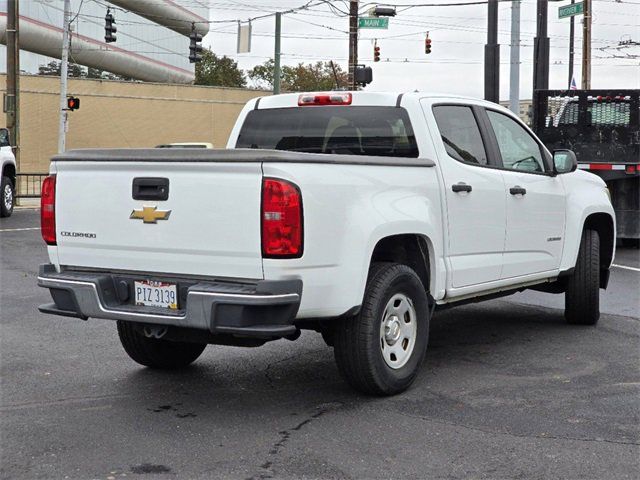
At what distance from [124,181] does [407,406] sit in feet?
6.94

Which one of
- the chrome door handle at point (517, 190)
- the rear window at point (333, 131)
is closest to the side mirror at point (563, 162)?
the chrome door handle at point (517, 190)

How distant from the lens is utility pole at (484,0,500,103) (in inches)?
790

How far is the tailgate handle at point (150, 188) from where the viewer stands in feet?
17.5

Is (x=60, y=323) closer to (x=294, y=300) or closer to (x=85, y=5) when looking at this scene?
(x=294, y=300)

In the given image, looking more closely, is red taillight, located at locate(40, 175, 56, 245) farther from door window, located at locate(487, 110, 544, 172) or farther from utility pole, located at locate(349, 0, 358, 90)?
utility pole, located at locate(349, 0, 358, 90)

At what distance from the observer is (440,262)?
629cm

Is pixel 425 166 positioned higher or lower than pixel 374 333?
higher

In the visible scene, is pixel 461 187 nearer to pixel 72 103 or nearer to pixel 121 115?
pixel 72 103

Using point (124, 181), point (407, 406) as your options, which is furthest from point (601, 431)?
point (124, 181)

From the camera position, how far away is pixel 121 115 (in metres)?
43.8

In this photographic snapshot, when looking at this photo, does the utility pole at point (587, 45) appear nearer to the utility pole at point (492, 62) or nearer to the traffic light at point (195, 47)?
the traffic light at point (195, 47)

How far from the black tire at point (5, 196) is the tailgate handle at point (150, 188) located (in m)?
14.6

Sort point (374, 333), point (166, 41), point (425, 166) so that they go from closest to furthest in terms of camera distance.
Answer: point (374, 333), point (425, 166), point (166, 41)

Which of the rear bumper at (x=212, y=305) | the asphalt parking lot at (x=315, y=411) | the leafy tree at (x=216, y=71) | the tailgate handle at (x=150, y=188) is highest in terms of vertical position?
the leafy tree at (x=216, y=71)
